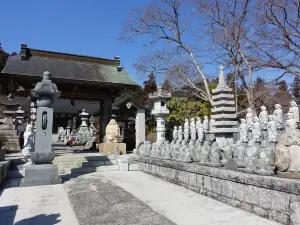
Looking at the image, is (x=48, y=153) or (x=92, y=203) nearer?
(x=92, y=203)

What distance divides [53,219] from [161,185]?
3370 mm

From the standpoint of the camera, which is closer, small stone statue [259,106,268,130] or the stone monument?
the stone monument

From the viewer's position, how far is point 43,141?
741 centimetres

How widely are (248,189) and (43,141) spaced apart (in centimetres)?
602

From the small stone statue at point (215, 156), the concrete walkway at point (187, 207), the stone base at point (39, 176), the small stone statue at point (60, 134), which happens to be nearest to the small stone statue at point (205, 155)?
the small stone statue at point (215, 156)

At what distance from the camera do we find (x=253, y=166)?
4.20 meters

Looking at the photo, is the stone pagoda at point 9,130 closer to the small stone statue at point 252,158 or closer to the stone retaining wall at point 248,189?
the stone retaining wall at point 248,189

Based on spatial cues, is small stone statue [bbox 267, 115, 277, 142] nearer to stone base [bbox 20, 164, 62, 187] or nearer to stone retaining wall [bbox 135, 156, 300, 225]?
stone retaining wall [bbox 135, 156, 300, 225]

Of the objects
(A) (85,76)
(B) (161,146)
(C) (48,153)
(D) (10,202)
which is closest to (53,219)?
(D) (10,202)

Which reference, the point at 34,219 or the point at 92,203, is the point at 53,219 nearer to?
the point at 34,219

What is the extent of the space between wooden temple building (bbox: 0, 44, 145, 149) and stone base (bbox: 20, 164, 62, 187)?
5.89m

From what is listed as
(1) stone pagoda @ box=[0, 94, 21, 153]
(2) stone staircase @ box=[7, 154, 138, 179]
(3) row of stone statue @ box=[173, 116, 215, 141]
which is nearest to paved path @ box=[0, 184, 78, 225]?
(2) stone staircase @ box=[7, 154, 138, 179]

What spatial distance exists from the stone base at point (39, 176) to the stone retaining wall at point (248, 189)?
3781 mm

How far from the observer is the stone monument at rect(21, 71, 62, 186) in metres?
7.10
